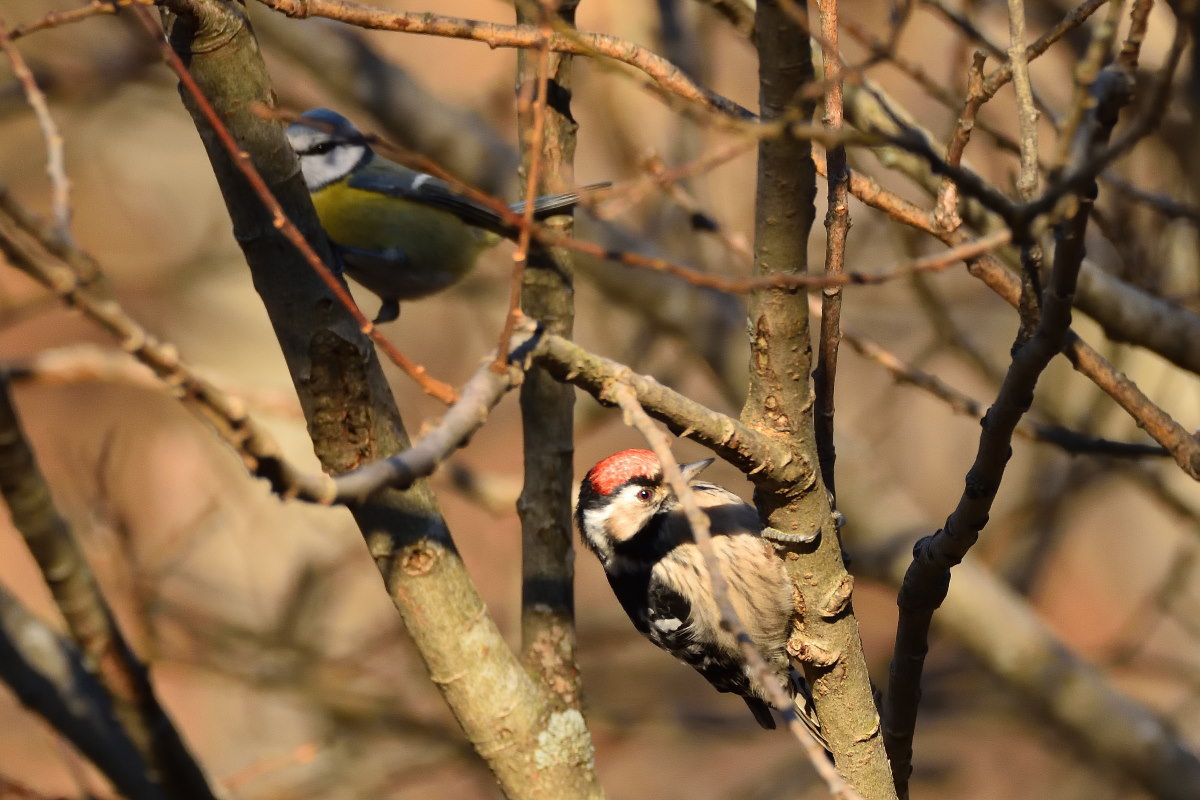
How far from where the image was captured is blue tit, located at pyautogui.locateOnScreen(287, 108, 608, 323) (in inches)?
174

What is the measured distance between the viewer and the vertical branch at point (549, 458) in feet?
9.66

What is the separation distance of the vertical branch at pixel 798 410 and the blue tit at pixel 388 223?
2.52 meters

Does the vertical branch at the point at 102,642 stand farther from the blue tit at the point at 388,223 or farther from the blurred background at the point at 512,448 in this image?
the blue tit at the point at 388,223

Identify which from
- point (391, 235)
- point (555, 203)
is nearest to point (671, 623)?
point (555, 203)

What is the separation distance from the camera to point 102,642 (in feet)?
9.52

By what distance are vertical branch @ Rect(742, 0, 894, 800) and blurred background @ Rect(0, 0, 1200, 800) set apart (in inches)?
9.7

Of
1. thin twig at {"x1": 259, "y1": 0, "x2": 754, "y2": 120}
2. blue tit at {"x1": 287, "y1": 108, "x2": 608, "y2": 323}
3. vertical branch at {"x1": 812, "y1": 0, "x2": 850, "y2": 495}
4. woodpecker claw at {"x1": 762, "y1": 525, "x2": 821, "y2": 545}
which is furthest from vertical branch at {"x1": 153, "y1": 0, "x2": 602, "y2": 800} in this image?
blue tit at {"x1": 287, "y1": 108, "x2": 608, "y2": 323}

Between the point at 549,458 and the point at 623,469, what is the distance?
24.3 inches

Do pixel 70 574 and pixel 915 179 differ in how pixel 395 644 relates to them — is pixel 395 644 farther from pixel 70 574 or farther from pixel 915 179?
pixel 915 179

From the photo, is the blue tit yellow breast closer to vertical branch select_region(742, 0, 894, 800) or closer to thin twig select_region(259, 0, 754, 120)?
thin twig select_region(259, 0, 754, 120)

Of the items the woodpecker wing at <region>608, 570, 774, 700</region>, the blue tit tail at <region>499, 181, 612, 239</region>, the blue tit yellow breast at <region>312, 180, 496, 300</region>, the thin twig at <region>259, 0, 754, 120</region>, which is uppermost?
the blue tit yellow breast at <region>312, 180, 496, 300</region>

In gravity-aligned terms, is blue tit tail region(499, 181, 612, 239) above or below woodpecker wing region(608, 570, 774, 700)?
above

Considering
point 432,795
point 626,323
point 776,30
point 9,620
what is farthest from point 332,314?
point 432,795

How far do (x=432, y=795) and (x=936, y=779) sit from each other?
163 inches
